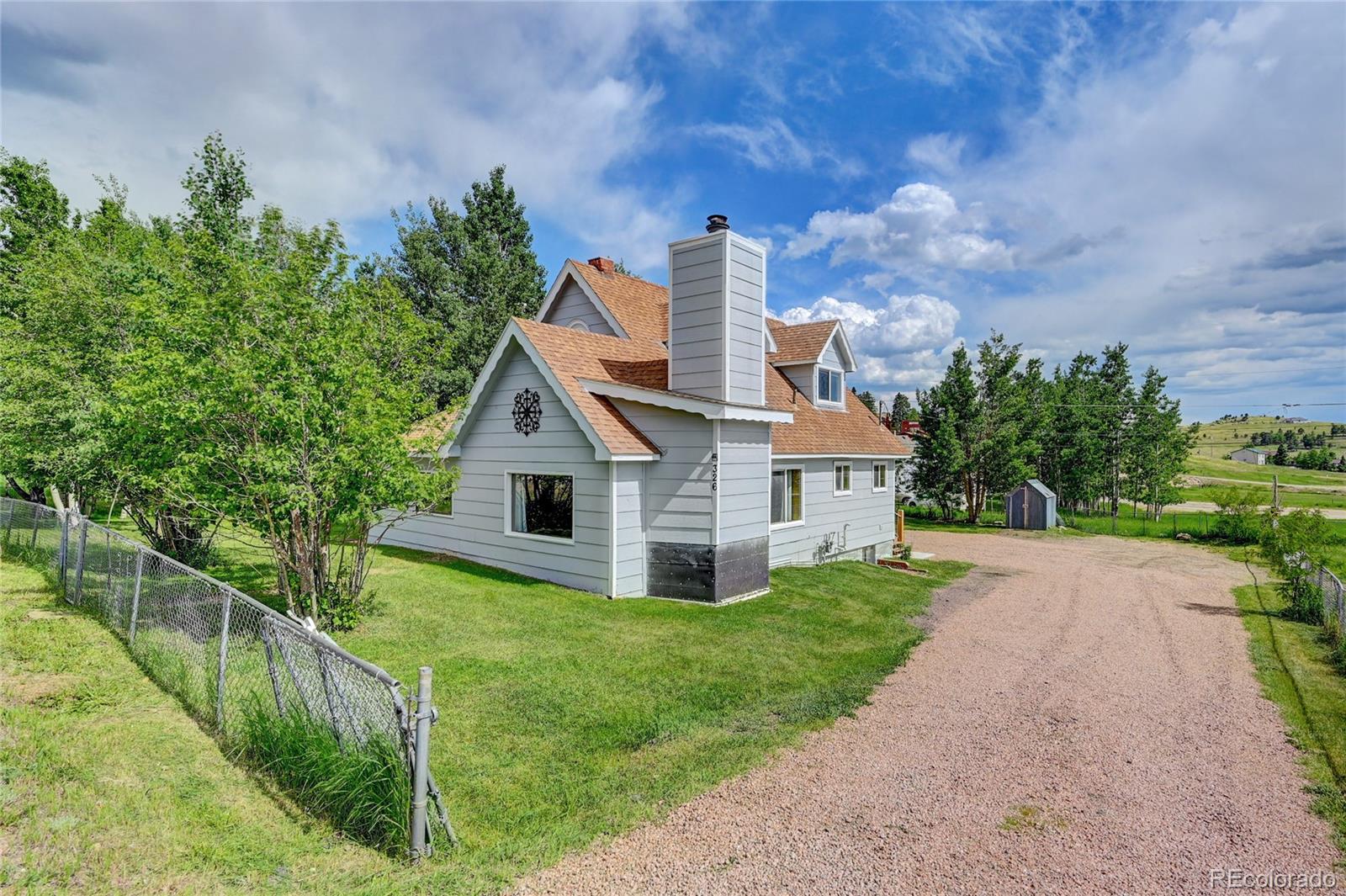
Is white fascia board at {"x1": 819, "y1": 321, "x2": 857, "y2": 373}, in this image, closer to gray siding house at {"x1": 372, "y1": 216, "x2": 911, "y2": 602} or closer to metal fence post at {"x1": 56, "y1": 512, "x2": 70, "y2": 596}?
gray siding house at {"x1": 372, "y1": 216, "x2": 911, "y2": 602}

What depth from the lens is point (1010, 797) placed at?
4.96 meters

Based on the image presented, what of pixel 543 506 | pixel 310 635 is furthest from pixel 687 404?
pixel 310 635

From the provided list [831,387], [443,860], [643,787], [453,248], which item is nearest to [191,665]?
[443,860]

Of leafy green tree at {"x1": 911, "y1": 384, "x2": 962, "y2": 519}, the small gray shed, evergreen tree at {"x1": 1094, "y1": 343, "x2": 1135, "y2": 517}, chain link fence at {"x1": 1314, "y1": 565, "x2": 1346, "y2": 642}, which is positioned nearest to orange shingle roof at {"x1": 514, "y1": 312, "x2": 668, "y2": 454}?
chain link fence at {"x1": 1314, "y1": 565, "x2": 1346, "y2": 642}

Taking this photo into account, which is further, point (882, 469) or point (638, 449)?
point (882, 469)

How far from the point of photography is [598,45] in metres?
11.7

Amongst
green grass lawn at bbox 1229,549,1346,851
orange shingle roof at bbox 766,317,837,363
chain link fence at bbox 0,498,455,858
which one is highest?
orange shingle roof at bbox 766,317,837,363

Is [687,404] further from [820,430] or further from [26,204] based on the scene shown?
[26,204]

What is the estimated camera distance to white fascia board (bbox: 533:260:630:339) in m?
15.3

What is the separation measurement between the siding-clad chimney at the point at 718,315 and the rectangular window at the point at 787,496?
11.0ft

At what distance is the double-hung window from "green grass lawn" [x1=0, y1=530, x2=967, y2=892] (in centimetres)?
713

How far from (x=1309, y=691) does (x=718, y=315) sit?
981 cm

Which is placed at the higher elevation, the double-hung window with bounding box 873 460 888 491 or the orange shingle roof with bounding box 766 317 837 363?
the orange shingle roof with bounding box 766 317 837 363

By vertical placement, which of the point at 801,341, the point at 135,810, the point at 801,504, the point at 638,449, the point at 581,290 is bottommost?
the point at 135,810
